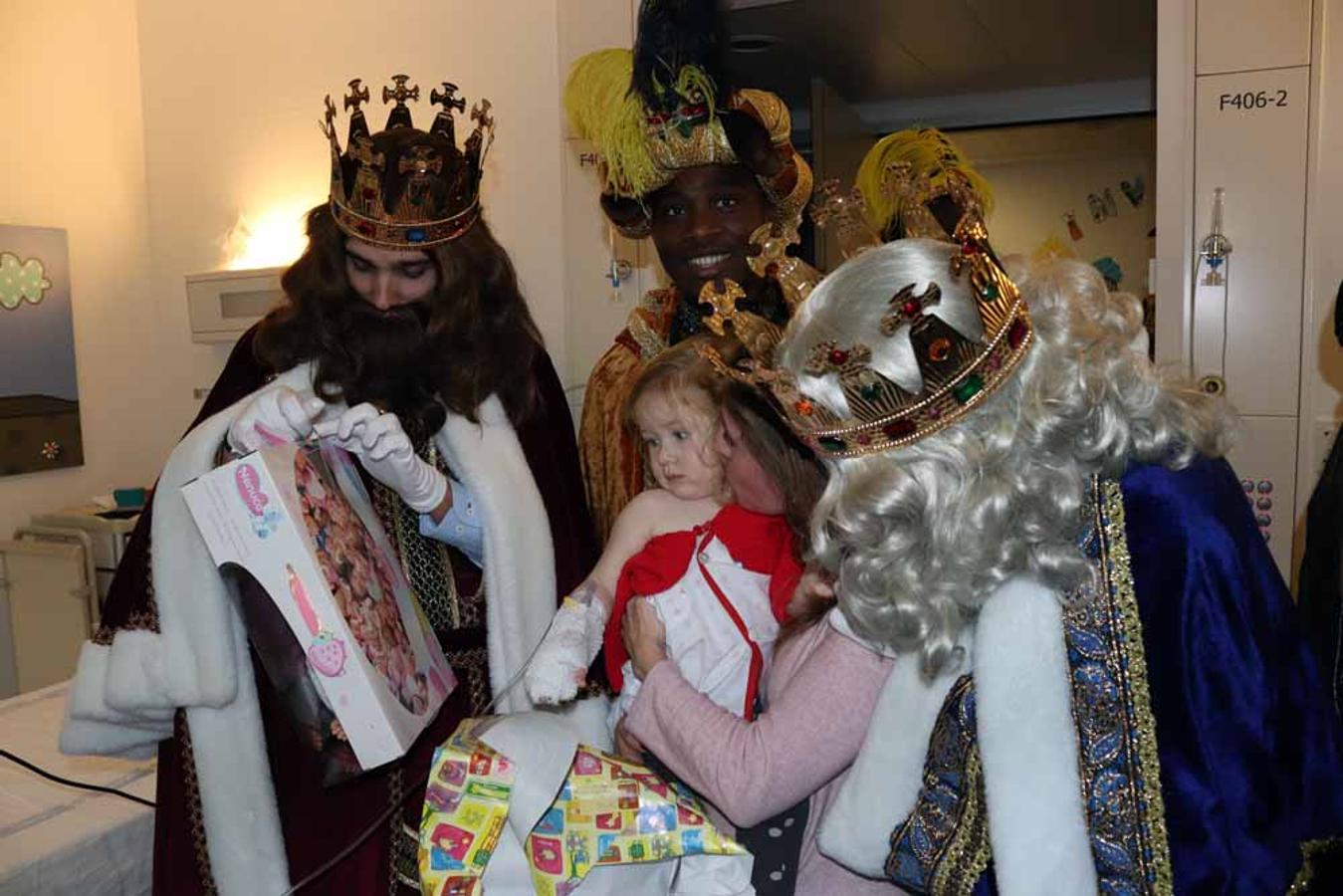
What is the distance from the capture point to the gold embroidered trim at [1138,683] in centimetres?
99

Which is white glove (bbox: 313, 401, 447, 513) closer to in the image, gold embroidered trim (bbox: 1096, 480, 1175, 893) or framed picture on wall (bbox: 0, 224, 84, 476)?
gold embroidered trim (bbox: 1096, 480, 1175, 893)

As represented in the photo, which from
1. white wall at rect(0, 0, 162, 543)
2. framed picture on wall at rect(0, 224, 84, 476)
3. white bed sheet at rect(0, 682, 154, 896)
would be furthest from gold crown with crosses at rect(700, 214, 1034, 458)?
white wall at rect(0, 0, 162, 543)

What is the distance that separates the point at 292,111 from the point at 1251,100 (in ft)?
9.91

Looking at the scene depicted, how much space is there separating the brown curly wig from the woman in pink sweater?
54cm

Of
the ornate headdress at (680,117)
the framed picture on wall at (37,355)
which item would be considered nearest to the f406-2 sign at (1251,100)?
the ornate headdress at (680,117)

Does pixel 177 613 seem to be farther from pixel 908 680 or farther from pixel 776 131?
pixel 776 131

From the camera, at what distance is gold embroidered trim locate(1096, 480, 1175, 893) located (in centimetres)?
99

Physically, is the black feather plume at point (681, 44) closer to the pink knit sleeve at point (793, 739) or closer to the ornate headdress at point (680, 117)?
the ornate headdress at point (680, 117)

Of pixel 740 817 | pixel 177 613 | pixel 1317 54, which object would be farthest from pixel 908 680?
pixel 1317 54

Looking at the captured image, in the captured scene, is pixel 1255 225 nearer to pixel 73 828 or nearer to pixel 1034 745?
pixel 1034 745

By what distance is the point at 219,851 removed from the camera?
1562 mm

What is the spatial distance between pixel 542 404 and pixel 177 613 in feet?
2.13

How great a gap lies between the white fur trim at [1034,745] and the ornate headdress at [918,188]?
1.23ft

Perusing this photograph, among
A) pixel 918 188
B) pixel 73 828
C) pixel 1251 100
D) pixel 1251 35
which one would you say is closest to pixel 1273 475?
pixel 1251 100
